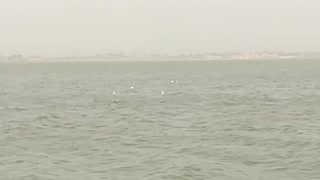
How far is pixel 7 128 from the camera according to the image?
25.3m

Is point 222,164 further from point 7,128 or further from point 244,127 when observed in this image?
point 7,128

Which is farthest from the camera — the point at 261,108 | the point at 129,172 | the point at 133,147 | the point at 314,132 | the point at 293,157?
the point at 261,108

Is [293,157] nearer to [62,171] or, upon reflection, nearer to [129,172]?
[129,172]

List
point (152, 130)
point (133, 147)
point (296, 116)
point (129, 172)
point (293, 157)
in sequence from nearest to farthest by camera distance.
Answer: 1. point (129, 172)
2. point (293, 157)
3. point (133, 147)
4. point (152, 130)
5. point (296, 116)

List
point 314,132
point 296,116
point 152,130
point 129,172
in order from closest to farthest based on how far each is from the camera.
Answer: point 129,172, point 314,132, point 152,130, point 296,116

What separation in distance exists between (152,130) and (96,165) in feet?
23.9

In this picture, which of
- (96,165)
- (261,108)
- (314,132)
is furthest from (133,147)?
(261,108)

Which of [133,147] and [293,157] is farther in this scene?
[133,147]

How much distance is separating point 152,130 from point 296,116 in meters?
7.10

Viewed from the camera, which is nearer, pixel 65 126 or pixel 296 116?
pixel 65 126

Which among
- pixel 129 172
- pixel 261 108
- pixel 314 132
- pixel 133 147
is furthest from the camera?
pixel 261 108

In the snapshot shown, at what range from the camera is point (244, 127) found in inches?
958

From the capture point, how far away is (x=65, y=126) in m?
25.8

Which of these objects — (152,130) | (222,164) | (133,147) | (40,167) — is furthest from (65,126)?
(222,164)
